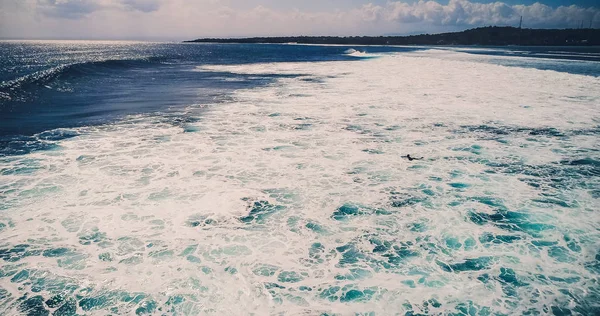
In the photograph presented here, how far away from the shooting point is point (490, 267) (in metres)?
5.98

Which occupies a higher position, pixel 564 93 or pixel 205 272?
pixel 564 93

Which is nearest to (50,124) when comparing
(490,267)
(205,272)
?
Answer: (205,272)

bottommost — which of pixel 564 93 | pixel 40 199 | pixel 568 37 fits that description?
pixel 40 199

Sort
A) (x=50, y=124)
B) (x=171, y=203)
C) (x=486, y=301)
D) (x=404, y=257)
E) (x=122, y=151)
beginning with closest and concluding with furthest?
(x=486, y=301) < (x=404, y=257) < (x=171, y=203) < (x=122, y=151) < (x=50, y=124)

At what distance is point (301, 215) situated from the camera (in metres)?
7.71

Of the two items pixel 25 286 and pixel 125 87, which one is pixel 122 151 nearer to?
pixel 25 286

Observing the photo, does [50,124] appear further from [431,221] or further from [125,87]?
[431,221]

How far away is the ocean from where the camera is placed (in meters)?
5.35

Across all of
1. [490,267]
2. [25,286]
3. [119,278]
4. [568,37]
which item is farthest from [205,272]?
[568,37]

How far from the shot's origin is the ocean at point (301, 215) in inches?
211

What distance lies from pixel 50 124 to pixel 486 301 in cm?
1802

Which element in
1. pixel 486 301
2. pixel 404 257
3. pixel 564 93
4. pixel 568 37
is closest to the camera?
pixel 486 301

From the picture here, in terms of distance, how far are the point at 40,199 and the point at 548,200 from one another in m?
12.6

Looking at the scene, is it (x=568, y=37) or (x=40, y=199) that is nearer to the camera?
(x=40, y=199)
